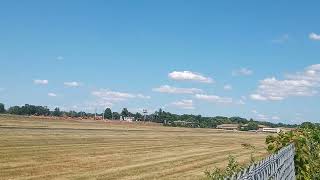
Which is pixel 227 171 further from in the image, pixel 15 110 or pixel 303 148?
pixel 15 110

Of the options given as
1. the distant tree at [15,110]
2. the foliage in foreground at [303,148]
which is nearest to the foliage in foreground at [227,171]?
the foliage in foreground at [303,148]

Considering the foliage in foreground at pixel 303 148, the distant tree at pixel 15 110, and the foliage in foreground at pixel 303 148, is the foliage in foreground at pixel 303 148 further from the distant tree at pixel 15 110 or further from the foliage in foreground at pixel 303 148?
the distant tree at pixel 15 110

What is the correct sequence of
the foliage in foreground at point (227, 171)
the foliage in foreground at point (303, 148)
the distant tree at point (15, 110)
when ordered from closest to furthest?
the foliage in foreground at point (227, 171) → the foliage in foreground at point (303, 148) → the distant tree at point (15, 110)

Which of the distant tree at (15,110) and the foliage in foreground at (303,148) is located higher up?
the distant tree at (15,110)

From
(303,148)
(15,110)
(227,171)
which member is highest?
(15,110)

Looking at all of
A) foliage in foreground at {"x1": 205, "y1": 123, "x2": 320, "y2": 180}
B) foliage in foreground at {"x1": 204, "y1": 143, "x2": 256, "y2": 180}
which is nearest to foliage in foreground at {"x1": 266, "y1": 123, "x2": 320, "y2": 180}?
foliage in foreground at {"x1": 205, "y1": 123, "x2": 320, "y2": 180}

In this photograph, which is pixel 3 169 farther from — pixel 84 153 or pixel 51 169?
pixel 84 153

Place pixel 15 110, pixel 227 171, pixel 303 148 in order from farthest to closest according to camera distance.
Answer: pixel 15 110 → pixel 303 148 → pixel 227 171

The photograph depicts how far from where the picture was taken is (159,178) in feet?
72.1

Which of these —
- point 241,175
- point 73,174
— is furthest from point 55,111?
point 241,175

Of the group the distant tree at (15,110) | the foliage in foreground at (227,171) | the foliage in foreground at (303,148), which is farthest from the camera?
the distant tree at (15,110)

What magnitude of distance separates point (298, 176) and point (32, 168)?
1427 centimetres

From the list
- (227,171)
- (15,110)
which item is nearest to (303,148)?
(227,171)

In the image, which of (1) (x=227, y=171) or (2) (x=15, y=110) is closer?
(1) (x=227, y=171)
